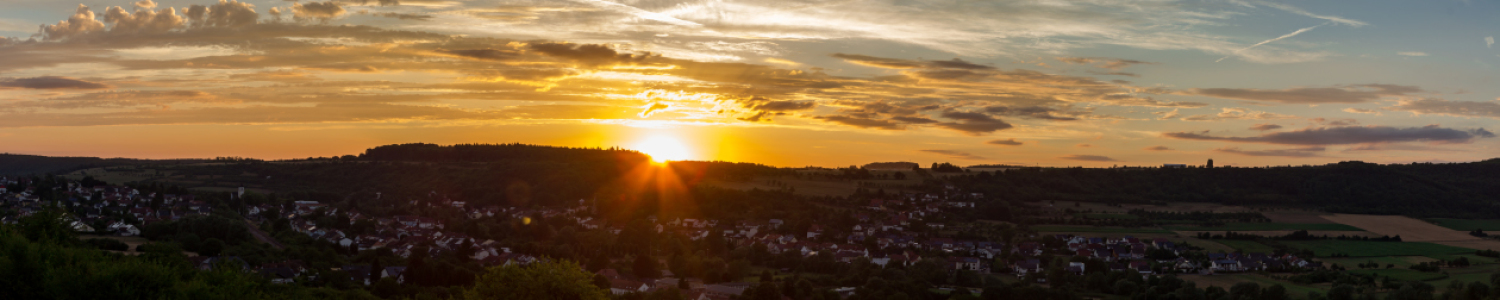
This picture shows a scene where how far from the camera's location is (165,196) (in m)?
62.5

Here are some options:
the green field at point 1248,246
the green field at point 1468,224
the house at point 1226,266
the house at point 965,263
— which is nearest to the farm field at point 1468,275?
the house at point 1226,266

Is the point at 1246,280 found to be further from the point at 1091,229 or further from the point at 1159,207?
the point at 1159,207

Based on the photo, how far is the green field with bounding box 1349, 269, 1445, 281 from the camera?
39969 mm

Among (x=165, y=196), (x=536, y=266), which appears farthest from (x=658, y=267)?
(x=165, y=196)

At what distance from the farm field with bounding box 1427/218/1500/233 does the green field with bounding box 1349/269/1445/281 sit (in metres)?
22.3

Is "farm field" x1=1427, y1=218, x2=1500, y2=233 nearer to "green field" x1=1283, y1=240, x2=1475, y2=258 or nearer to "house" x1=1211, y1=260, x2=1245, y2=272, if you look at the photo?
"green field" x1=1283, y1=240, x2=1475, y2=258

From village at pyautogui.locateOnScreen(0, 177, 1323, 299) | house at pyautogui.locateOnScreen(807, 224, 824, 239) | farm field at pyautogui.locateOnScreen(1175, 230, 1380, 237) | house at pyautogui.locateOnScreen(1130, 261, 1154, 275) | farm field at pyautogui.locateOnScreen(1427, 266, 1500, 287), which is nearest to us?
farm field at pyautogui.locateOnScreen(1427, 266, 1500, 287)

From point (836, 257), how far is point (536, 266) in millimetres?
30761

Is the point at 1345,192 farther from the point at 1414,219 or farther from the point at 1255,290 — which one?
the point at 1255,290

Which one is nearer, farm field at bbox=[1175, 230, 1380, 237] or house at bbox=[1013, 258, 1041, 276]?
house at bbox=[1013, 258, 1041, 276]

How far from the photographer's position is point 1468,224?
62.0m

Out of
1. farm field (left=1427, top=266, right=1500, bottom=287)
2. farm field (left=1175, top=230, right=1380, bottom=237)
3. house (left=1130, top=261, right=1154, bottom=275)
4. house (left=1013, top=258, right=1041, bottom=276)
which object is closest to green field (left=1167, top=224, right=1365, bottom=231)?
farm field (left=1175, top=230, right=1380, bottom=237)

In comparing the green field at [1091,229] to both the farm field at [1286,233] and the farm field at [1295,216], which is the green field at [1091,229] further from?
the farm field at [1295,216]

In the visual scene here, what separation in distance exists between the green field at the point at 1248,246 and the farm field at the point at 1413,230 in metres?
10.3
